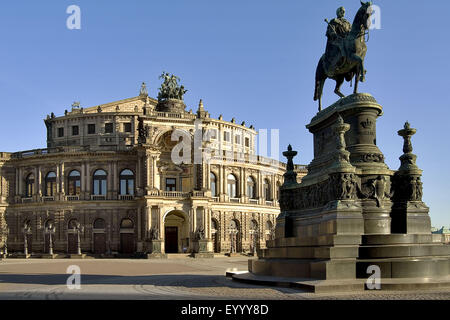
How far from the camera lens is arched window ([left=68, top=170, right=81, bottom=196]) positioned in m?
73.6

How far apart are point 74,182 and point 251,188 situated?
24.4 m

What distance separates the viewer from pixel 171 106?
7619 centimetres

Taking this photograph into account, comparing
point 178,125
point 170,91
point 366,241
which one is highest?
point 170,91

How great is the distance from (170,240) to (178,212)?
3.91 metres

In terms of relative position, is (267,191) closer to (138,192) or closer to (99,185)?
(138,192)

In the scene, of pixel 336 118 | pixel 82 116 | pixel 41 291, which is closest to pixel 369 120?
pixel 336 118

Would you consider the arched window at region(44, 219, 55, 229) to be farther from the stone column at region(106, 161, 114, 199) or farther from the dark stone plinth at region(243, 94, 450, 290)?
the dark stone plinth at region(243, 94, 450, 290)

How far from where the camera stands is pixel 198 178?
71188 millimetres

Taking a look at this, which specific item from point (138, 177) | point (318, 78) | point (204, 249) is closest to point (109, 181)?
point (138, 177)

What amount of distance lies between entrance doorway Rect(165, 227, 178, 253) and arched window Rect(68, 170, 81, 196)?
12.9 metres

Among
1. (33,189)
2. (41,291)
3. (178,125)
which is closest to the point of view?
(41,291)

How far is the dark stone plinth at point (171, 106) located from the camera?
249ft

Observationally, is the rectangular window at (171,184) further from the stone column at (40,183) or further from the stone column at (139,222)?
the stone column at (40,183)
